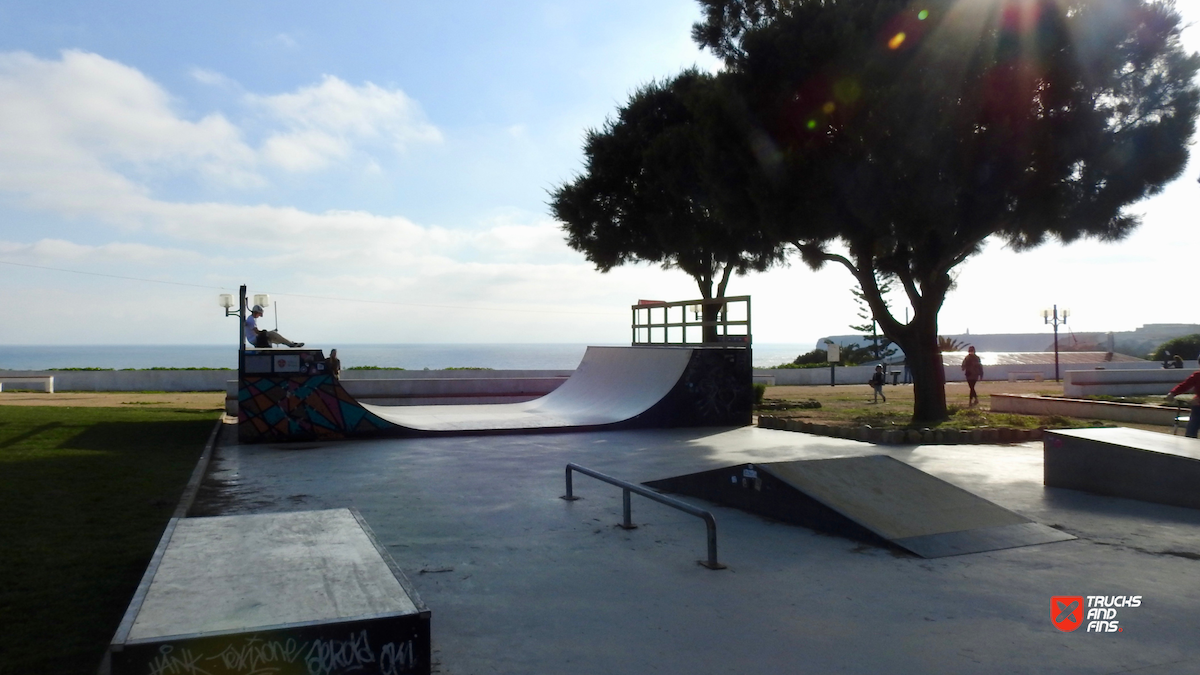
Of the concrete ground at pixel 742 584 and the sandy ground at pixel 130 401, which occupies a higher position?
the sandy ground at pixel 130 401

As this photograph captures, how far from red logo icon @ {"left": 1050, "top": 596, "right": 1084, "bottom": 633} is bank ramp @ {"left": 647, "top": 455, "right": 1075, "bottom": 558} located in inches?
39.4

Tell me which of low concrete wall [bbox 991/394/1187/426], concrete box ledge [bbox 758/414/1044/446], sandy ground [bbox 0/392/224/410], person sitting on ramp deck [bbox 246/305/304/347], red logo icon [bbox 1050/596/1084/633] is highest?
person sitting on ramp deck [bbox 246/305/304/347]

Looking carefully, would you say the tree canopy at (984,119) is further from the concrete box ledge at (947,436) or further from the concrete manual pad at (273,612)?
the concrete manual pad at (273,612)

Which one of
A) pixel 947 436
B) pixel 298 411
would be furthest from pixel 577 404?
pixel 947 436

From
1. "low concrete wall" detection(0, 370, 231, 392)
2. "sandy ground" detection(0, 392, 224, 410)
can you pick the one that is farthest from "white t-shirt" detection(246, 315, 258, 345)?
"low concrete wall" detection(0, 370, 231, 392)

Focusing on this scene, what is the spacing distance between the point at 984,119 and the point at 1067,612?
11420 mm

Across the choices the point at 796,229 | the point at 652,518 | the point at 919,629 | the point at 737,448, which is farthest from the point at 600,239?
the point at 919,629

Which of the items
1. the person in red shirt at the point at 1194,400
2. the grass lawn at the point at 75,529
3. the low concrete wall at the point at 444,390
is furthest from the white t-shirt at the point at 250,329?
the person in red shirt at the point at 1194,400

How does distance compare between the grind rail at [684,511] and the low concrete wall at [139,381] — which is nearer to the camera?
the grind rail at [684,511]

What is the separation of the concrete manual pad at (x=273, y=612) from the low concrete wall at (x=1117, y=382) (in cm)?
2330

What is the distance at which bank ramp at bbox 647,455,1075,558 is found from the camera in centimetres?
574

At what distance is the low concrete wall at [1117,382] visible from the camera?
2248cm

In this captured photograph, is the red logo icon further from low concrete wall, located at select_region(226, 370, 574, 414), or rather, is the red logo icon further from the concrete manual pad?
low concrete wall, located at select_region(226, 370, 574, 414)

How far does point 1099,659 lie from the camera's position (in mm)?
3613
